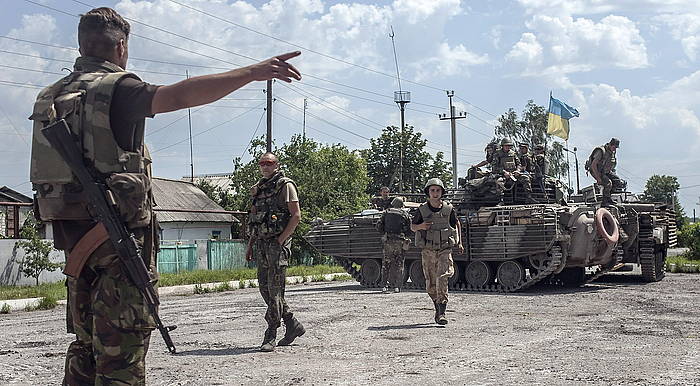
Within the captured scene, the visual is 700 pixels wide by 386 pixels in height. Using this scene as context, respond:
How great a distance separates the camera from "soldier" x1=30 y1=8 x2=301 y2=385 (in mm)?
3977

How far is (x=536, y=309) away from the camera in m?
13.0

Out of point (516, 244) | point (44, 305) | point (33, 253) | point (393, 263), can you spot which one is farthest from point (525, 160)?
point (33, 253)

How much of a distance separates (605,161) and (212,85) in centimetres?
1740

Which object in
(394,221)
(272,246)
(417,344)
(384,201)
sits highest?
(384,201)

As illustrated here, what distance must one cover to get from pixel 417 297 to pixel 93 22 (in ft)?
38.7

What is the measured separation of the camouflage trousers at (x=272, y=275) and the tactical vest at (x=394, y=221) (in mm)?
8676

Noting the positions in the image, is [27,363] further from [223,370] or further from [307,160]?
[307,160]

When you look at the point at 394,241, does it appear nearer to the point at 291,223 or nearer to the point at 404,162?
the point at 291,223

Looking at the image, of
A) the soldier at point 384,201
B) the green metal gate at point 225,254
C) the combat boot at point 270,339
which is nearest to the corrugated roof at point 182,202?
the green metal gate at point 225,254

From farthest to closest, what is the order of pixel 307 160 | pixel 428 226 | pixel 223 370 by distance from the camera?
pixel 307 160
pixel 428 226
pixel 223 370

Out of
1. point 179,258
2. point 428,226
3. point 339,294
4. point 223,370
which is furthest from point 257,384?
point 179,258

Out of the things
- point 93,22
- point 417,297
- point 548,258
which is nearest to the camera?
point 93,22

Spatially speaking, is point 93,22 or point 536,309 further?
point 536,309

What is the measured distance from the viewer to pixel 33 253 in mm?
21375
